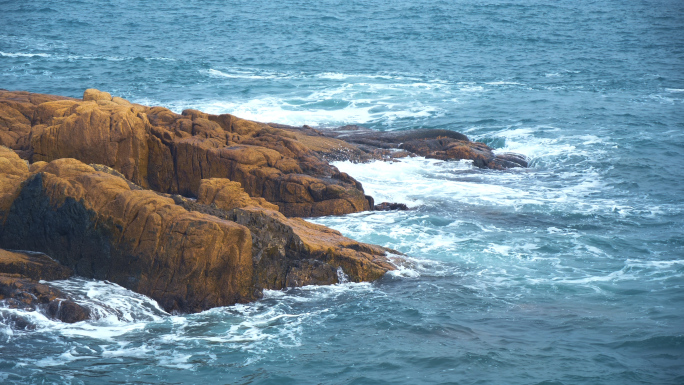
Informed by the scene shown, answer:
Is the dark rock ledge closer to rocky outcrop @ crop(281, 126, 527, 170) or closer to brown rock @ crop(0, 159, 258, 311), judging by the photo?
brown rock @ crop(0, 159, 258, 311)

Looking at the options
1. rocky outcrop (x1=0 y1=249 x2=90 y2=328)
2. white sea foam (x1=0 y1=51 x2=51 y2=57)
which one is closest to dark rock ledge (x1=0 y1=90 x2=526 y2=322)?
rocky outcrop (x1=0 y1=249 x2=90 y2=328)

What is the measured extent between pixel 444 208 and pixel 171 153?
777cm

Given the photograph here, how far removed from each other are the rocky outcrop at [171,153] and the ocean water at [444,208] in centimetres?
109

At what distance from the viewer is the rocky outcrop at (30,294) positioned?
10.8m

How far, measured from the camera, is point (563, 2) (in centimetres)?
6247

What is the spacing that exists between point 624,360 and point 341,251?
18.3 ft

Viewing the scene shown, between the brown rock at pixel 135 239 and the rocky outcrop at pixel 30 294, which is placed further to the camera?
the brown rock at pixel 135 239

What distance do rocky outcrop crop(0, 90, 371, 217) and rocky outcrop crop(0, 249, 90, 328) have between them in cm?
603

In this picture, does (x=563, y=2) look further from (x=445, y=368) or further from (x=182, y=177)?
(x=445, y=368)

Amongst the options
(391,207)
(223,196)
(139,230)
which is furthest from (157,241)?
(391,207)

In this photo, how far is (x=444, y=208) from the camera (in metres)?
18.7

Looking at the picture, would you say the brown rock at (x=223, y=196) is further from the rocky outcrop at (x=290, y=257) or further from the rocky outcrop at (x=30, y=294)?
the rocky outcrop at (x=30, y=294)

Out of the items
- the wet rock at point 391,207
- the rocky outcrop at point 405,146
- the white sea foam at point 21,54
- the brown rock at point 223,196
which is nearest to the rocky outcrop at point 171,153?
the wet rock at point 391,207

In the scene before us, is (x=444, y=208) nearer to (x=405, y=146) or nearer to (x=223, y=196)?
(x=405, y=146)
